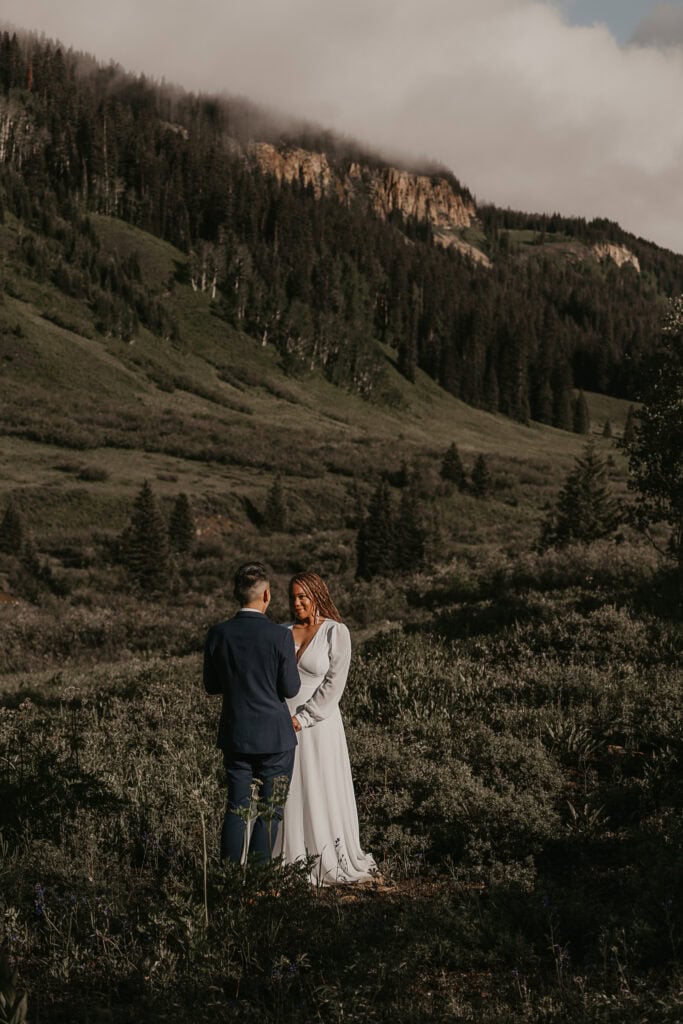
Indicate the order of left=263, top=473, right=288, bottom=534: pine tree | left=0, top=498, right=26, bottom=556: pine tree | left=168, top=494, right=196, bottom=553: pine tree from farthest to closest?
1. left=263, top=473, right=288, bottom=534: pine tree
2. left=168, top=494, right=196, bottom=553: pine tree
3. left=0, top=498, right=26, bottom=556: pine tree

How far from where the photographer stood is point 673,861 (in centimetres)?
477

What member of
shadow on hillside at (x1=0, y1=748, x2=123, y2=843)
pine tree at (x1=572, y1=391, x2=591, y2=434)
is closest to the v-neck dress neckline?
shadow on hillside at (x1=0, y1=748, x2=123, y2=843)

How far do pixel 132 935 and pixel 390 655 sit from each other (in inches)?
270

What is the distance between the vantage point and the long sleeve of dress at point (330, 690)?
5.20 meters

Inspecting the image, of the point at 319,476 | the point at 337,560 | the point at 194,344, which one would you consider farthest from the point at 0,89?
the point at 337,560

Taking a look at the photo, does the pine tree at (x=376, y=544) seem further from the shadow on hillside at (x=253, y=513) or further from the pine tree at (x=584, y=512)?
the shadow on hillside at (x=253, y=513)

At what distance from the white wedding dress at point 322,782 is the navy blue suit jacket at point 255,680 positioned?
1.78 ft

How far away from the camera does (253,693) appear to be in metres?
4.65

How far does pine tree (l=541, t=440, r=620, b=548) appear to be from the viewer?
28.0 m

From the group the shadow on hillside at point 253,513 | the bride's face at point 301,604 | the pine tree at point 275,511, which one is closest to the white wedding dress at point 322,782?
the bride's face at point 301,604

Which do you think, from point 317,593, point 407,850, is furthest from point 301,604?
point 407,850

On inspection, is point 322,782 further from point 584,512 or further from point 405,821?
point 584,512

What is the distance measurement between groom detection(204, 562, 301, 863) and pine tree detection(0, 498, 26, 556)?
26240 millimetres

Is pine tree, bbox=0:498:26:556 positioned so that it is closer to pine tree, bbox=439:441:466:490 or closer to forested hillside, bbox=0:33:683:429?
pine tree, bbox=439:441:466:490
